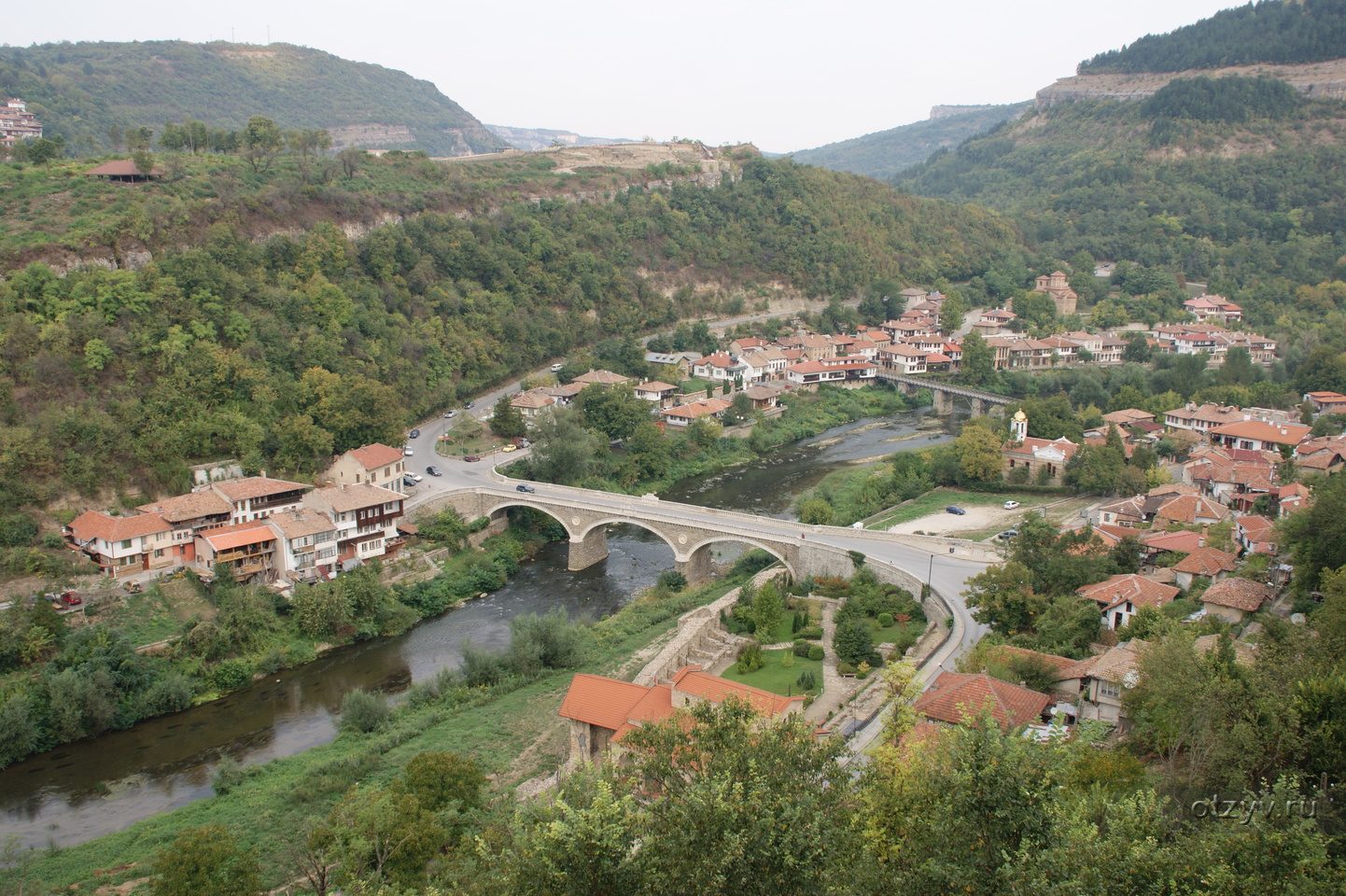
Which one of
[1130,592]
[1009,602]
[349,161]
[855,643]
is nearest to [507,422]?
[349,161]

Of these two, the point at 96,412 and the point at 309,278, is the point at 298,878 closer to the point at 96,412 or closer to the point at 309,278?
the point at 96,412

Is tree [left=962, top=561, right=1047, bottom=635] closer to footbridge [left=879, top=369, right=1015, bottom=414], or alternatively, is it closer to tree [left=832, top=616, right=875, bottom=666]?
tree [left=832, top=616, right=875, bottom=666]

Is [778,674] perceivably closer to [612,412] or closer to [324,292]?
[612,412]

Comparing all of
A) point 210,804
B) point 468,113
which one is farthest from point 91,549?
point 468,113

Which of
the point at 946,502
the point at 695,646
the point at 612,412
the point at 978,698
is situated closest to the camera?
the point at 978,698

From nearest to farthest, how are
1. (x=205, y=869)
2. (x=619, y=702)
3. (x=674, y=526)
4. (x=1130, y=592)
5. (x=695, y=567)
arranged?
1. (x=205, y=869)
2. (x=619, y=702)
3. (x=1130, y=592)
4. (x=674, y=526)
5. (x=695, y=567)

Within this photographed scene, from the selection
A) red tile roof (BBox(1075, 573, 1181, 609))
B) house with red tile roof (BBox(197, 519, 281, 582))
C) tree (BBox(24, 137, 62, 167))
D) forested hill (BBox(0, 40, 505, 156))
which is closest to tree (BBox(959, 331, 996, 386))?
red tile roof (BBox(1075, 573, 1181, 609))

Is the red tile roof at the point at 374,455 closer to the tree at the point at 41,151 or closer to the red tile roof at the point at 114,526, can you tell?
the red tile roof at the point at 114,526
